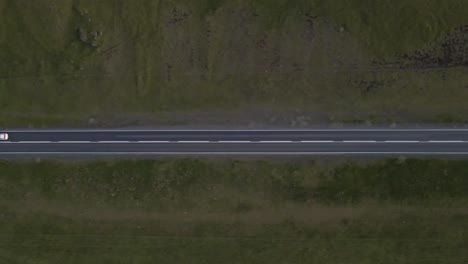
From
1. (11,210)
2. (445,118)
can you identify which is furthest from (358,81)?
(11,210)

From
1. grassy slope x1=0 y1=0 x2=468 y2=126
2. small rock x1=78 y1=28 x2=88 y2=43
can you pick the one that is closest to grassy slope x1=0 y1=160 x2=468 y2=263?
grassy slope x1=0 y1=0 x2=468 y2=126

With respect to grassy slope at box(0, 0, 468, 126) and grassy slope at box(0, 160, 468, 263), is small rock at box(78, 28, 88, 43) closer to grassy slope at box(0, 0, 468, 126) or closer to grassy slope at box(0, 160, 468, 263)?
grassy slope at box(0, 0, 468, 126)

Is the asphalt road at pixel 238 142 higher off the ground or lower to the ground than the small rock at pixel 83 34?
lower

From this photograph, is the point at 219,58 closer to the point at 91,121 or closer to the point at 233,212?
the point at 91,121

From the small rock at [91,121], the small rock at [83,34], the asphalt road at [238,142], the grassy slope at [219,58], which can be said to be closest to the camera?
the grassy slope at [219,58]

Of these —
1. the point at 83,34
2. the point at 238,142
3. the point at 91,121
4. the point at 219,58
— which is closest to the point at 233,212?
the point at 238,142

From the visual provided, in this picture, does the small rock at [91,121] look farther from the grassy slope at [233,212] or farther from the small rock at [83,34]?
the small rock at [83,34]

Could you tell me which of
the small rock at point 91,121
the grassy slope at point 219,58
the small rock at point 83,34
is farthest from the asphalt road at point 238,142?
the small rock at point 83,34
